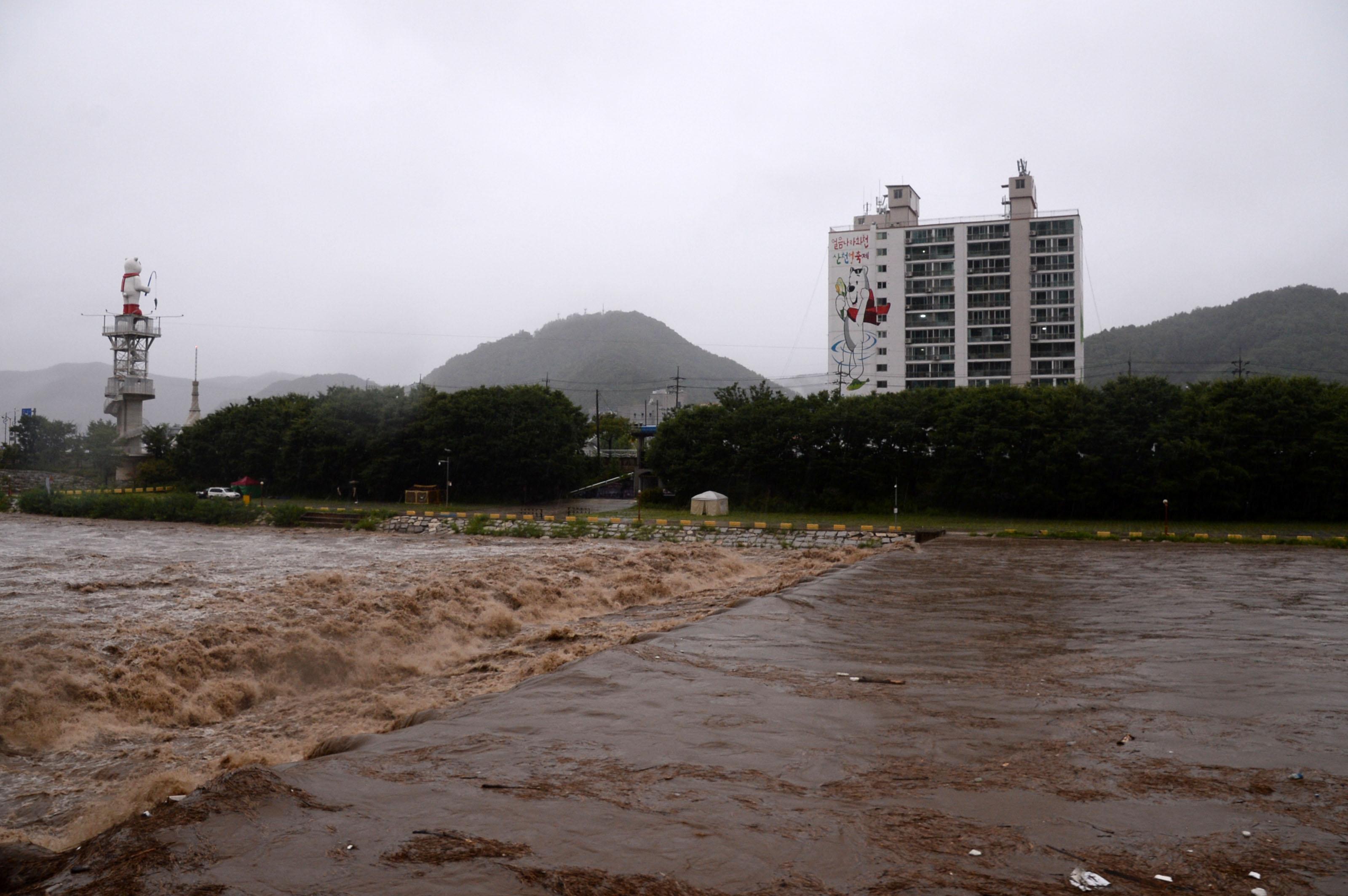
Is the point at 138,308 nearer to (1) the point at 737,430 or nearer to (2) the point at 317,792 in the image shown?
(1) the point at 737,430

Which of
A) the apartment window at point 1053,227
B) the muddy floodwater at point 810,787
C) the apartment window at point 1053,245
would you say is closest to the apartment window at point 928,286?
the apartment window at point 1053,245

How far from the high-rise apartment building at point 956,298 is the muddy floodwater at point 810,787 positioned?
82.0 meters

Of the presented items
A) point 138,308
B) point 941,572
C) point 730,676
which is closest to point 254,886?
point 730,676

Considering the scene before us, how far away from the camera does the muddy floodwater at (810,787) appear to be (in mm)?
4953

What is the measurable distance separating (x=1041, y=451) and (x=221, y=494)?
54.3m

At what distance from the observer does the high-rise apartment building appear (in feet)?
305

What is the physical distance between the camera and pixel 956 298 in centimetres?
9581

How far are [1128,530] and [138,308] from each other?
8370 cm

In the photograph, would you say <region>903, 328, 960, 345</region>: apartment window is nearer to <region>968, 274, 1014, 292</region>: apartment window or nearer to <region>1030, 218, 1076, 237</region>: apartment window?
<region>968, 274, 1014, 292</region>: apartment window

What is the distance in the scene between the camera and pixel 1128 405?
46.8m

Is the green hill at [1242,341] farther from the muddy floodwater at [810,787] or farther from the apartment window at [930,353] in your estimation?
the muddy floodwater at [810,787]

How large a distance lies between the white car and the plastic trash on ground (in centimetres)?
6290

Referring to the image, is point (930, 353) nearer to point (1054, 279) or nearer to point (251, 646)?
point (1054, 279)

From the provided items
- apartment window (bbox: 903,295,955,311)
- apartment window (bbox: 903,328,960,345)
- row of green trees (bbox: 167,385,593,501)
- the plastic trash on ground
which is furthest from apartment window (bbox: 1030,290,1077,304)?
the plastic trash on ground
